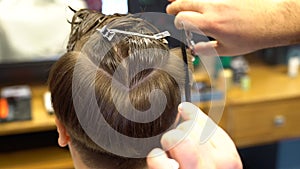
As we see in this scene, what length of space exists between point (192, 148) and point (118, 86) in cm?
16

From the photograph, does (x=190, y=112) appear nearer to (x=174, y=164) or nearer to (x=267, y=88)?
(x=174, y=164)

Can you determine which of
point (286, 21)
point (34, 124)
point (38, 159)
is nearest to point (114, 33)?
point (286, 21)

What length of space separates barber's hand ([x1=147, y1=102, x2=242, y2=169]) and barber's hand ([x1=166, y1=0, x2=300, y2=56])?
0.56ft

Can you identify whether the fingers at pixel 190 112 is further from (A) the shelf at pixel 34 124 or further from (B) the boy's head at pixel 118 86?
(A) the shelf at pixel 34 124

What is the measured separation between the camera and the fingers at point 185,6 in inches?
35.7

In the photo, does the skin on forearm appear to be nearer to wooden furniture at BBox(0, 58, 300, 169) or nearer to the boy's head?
the boy's head

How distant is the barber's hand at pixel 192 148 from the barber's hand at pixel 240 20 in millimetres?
170

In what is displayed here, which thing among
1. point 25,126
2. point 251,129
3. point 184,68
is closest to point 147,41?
point 184,68

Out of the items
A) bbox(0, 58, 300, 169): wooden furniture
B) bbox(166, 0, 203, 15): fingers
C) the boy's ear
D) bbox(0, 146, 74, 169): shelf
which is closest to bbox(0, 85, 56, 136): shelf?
bbox(0, 58, 300, 169): wooden furniture

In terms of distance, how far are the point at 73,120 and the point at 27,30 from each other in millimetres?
1379

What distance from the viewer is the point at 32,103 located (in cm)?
213

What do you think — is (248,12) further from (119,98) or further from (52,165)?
(52,165)

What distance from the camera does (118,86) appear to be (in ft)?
2.51

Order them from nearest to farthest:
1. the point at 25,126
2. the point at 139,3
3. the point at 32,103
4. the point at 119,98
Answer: the point at 119,98 < the point at 139,3 < the point at 25,126 < the point at 32,103
